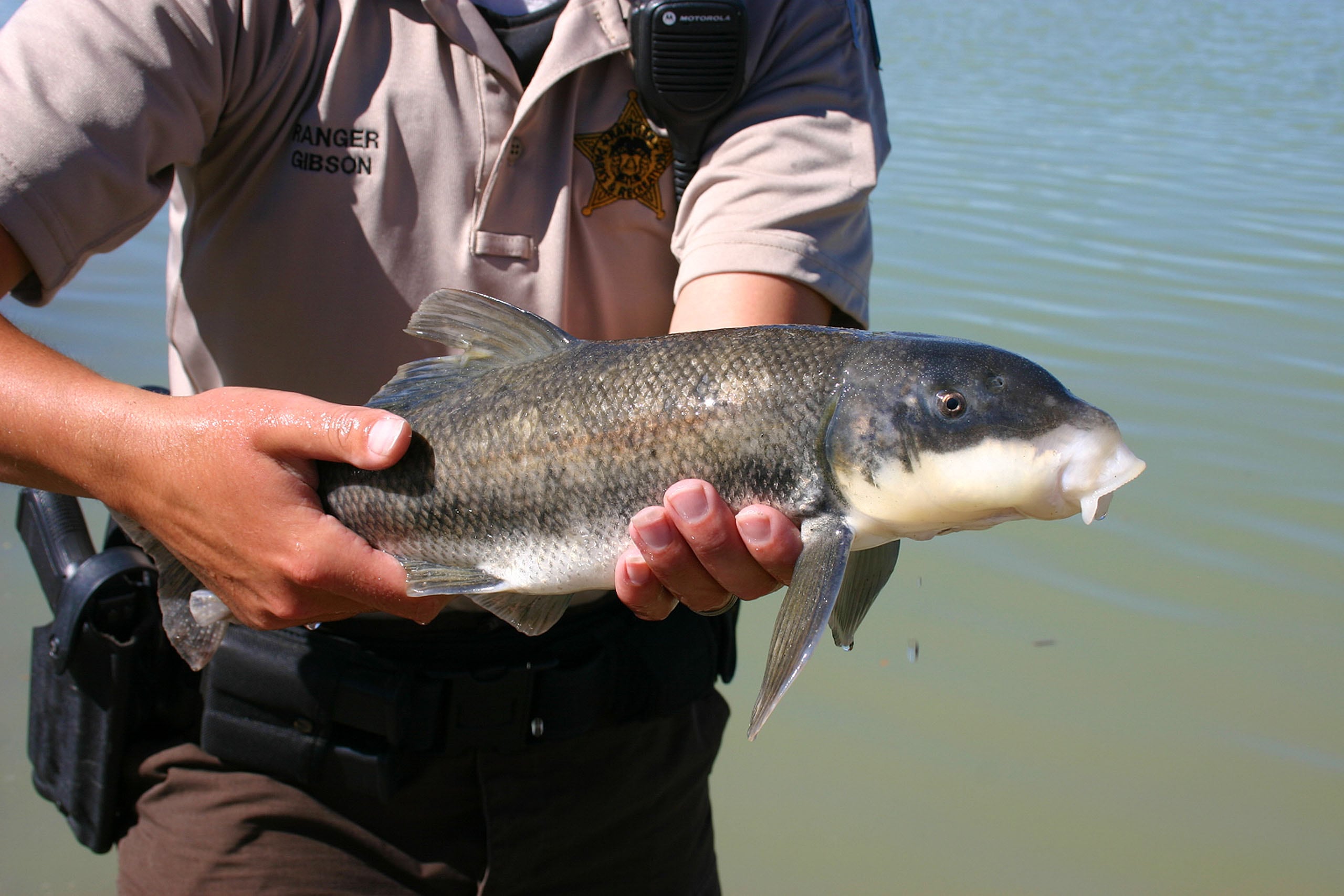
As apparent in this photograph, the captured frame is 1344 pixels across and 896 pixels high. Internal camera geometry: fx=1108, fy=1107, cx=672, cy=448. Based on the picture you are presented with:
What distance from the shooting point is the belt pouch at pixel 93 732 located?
8.68 feet

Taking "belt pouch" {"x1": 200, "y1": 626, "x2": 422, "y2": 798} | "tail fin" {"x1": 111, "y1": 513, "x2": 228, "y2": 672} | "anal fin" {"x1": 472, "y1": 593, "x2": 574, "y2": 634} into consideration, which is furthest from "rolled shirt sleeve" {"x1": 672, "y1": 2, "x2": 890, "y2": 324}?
"tail fin" {"x1": 111, "y1": 513, "x2": 228, "y2": 672}

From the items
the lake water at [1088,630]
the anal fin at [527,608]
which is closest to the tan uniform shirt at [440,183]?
the anal fin at [527,608]

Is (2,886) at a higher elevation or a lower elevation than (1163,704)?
higher

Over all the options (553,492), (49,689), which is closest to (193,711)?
(49,689)

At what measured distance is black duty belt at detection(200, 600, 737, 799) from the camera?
2504 millimetres

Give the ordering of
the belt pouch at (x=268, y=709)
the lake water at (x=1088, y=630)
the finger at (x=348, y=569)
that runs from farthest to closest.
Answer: the lake water at (x=1088, y=630) → the belt pouch at (x=268, y=709) → the finger at (x=348, y=569)

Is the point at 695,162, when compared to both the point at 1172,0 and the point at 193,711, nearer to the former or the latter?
the point at 193,711

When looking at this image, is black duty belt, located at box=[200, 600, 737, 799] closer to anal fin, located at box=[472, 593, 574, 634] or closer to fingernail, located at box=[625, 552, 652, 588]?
anal fin, located at box=[472, 593, 574, 634]

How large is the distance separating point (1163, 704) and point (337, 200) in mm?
3924

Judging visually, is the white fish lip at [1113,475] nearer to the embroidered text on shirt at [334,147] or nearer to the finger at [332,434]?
the finger at [332,434]

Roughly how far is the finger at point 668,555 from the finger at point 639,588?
20 mm

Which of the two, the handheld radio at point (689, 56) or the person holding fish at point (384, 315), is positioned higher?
the handheld radio at point (689, 56)

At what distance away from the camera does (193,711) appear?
2.76 metres

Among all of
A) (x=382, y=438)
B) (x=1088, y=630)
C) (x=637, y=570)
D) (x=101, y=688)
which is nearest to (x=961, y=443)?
(x=637, y=570)
